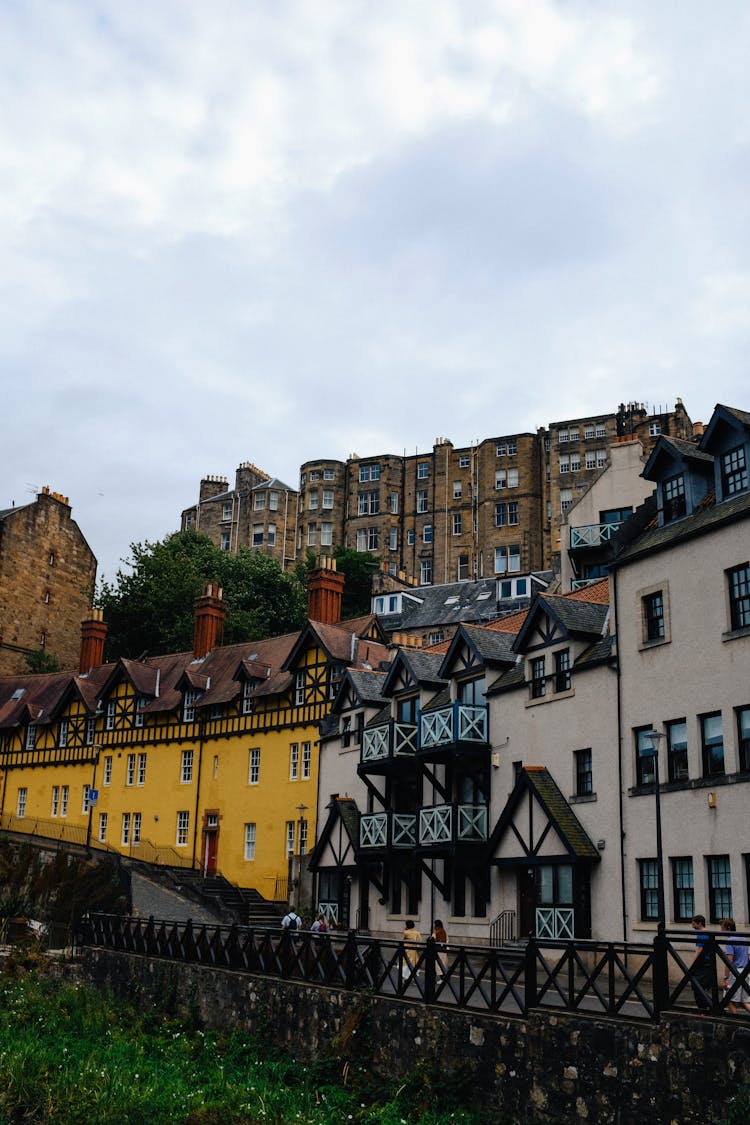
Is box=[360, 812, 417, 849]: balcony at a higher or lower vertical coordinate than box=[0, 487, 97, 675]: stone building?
lower

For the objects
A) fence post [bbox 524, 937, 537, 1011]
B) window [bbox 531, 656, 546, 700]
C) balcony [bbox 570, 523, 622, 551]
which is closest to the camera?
fence post [bbox 524, 937, 537, 1011]

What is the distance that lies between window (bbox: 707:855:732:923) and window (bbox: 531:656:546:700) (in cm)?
707

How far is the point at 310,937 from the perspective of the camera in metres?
24.1

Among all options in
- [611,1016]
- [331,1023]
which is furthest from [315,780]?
[611,1016]

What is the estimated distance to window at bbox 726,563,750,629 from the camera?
75.9 feet

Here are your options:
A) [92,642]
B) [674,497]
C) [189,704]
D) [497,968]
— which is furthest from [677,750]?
[92,642]

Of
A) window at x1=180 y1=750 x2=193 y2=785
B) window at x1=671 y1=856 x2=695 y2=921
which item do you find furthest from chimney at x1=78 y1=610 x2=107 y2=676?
window at x1=671 y1=856 x2=695 y2=921

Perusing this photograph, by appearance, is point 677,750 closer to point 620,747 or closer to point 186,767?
point 620,747

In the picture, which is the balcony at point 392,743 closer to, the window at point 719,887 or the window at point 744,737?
the window at point 719,887

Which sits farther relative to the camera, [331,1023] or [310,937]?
[310,937]

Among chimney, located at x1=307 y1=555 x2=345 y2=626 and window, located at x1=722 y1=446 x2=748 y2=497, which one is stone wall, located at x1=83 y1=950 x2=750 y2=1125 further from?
chimney, located at x1=307 y1=555 x2=345 y2=626

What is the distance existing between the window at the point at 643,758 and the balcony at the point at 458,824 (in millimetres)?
6055

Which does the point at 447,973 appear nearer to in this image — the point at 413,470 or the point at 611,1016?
the point at 611,1016

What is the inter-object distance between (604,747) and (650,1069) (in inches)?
452
